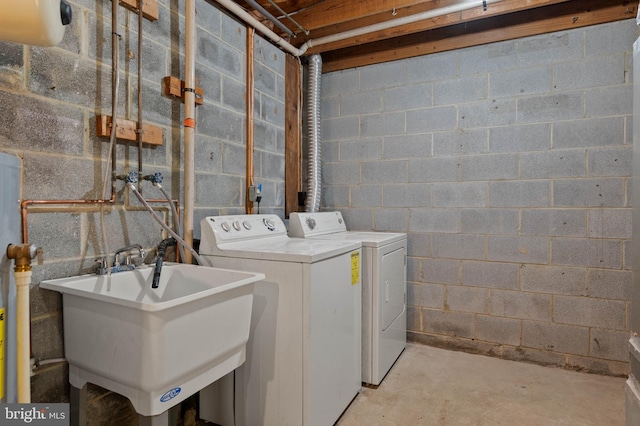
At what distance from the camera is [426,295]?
2656mm

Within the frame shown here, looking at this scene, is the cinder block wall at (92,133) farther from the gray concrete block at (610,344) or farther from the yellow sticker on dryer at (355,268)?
the gray concrete block at (610,344)

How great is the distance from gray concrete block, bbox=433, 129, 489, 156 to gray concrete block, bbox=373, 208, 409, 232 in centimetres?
52

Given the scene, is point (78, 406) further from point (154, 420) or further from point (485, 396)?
point (485, 396)

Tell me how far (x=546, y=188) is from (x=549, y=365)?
3.80 feet

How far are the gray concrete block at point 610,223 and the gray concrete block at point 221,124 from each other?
226cm

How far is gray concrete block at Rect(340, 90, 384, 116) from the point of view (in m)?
2.80

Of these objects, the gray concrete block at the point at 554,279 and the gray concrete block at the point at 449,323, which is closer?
the gray concrete block at the point at 554,279

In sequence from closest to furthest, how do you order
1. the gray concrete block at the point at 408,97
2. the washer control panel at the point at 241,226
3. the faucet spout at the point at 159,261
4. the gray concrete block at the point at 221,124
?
the faucet spout at the point at 159,261 → the washer control panel at the point at 241,226 → the gray concrete block at the point at 221,124 → the gray concrete block at the point at 408,97

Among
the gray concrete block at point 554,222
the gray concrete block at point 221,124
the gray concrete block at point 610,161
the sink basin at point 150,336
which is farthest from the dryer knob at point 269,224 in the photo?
the gray concrete block at point 610,161

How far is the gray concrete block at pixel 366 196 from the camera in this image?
9.23 feet

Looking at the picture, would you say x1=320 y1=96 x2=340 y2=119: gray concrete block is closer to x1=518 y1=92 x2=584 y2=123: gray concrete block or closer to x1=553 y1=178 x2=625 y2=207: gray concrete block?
x1=518 y1=92 x2=584 y2=123: gray concrete block

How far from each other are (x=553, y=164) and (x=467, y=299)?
107 centimetres

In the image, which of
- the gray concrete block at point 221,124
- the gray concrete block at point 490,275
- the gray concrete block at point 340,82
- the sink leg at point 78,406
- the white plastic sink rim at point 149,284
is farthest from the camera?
the gray concrete block at point 340,82

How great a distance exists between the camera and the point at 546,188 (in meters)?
2.32
